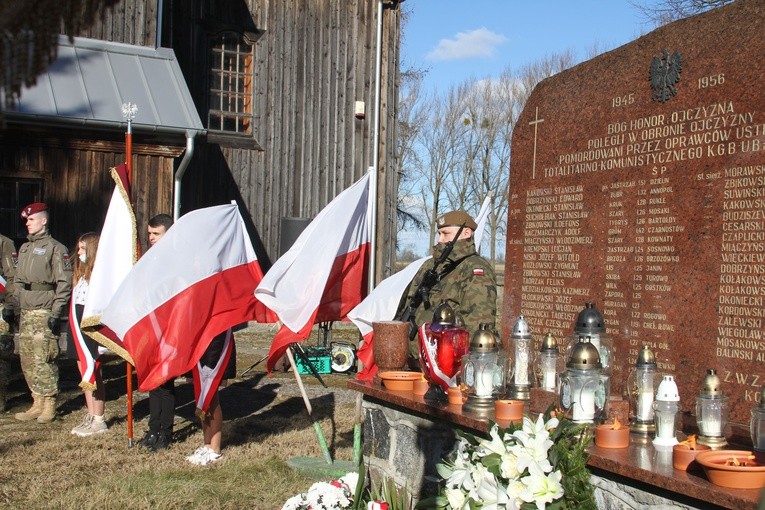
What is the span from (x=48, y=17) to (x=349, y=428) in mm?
7102

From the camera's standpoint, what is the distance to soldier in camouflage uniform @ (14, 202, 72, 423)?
8648 millimetres

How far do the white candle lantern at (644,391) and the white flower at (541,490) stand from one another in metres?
0.99

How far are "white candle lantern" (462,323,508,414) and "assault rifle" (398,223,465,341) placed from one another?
3.89 ft

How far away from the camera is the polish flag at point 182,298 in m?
6.84

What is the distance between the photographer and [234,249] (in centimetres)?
753

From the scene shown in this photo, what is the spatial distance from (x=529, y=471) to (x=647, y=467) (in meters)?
0.51

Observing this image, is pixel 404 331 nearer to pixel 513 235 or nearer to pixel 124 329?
pixel 513 235

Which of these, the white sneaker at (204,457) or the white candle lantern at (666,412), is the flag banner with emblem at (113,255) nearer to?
the white sneaker at (204,457)

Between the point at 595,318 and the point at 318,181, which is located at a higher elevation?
the point at 318,181

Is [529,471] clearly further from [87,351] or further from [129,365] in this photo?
[87,351]

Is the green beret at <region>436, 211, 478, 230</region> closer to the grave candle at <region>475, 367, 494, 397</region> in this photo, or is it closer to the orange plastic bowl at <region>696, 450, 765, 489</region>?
the grave candle at <region>475, 367, 494, 397</region>

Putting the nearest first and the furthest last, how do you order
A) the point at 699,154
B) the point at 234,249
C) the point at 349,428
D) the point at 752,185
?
1. the point at 752,185
2. the point at 699,154
3. the point at 234,249
4. the point at 349,428

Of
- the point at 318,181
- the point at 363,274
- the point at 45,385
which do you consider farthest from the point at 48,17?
the point at 318,181

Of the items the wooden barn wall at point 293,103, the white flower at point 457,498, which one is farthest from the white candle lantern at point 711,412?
the wooden barn wall at point 293,103
